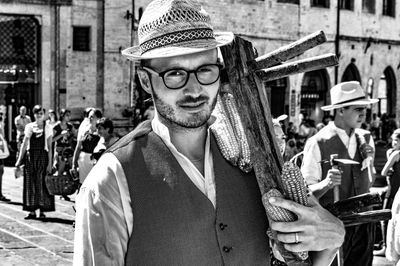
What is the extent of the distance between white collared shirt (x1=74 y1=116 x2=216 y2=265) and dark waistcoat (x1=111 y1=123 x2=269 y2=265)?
0.03 meters

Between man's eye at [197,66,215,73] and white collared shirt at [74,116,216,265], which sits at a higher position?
man's eye at [197,66,215,73]

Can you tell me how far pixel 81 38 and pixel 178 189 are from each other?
20.1 m

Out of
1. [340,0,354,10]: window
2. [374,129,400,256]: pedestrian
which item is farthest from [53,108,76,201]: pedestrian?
[340,0,354,10]: window

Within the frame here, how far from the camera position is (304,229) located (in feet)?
7.33

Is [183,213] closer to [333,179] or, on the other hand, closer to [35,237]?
[333,179]

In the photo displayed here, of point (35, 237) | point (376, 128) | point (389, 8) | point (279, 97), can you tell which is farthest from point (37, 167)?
point (389, 8)

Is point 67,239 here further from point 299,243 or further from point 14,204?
point 299,243

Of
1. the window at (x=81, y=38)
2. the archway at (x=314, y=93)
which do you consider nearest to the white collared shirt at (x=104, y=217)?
the window at (x=81, y=38)

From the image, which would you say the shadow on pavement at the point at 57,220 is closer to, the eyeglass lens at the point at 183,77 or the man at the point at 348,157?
the man at the point at 348,157

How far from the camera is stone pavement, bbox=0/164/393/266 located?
8.17 meters

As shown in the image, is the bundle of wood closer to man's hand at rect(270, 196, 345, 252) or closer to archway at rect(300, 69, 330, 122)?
man's hand at rect(270, 196, 345, 252)

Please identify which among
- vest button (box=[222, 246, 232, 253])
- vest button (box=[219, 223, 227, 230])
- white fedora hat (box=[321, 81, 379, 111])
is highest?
white fedora hat (box=[321, 81, 379, 111])

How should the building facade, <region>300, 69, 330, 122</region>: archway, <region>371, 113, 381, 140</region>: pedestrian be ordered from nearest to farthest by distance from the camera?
the building facade → <region>371, 113, 381, 140</region>: pedestrian → <region>300, 69, 330, 122</region>: archway

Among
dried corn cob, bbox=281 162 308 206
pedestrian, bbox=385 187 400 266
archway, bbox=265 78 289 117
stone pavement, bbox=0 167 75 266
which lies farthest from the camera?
archway, bbox=265 78 289 117
